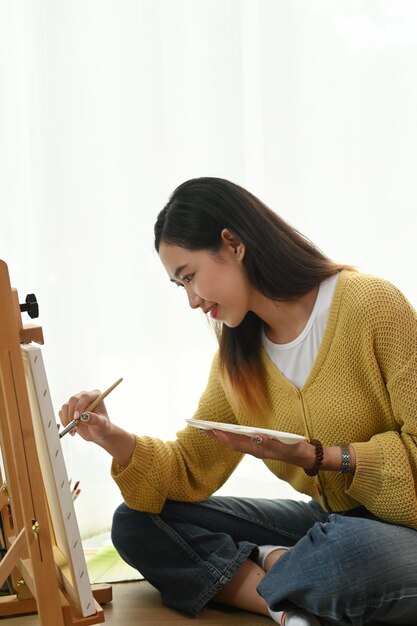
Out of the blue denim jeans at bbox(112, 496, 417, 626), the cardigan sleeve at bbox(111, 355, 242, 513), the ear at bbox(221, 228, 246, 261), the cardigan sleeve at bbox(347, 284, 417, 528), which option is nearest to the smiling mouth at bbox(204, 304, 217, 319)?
the ear at bbox(221, 228, 246, 261)

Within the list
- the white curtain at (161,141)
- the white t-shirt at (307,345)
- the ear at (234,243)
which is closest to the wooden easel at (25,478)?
the ear at (234,243)

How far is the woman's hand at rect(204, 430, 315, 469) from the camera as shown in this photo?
1642 mm

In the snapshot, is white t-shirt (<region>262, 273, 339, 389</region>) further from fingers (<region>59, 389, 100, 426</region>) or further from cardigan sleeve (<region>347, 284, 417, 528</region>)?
fingers (<region>59, 389, 100, 426</region>)

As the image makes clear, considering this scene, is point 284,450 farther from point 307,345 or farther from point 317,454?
point 307,345

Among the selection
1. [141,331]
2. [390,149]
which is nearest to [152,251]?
[141,331]

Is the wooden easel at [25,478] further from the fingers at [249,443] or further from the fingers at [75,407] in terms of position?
the fingers at [249,443]

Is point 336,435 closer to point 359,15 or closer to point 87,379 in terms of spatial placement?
point 87,379

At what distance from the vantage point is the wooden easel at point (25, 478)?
1.36m

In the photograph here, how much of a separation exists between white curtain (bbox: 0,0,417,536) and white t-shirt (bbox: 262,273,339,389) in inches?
33.6

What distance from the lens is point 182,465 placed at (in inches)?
78.2

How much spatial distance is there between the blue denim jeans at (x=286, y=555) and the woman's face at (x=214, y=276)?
17.1 inches

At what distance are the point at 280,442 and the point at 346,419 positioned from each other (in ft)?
0.69

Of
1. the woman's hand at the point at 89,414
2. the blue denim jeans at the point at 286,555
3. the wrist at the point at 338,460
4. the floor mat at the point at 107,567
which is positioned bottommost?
the floor mat at the point at 107,567

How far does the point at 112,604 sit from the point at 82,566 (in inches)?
24.4
